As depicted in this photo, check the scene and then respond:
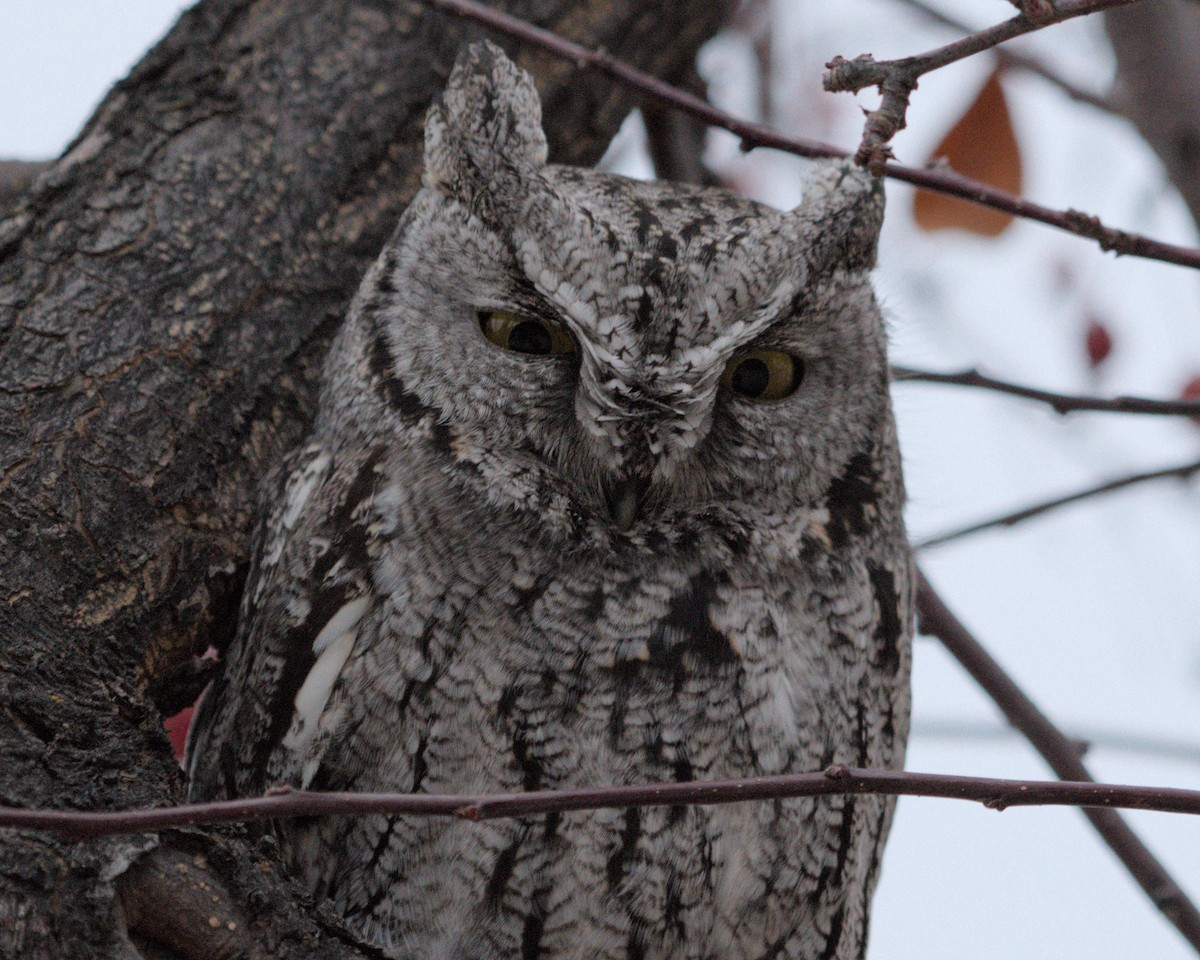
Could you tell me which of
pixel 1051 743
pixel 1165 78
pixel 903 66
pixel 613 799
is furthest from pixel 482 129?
pixel 1165 78

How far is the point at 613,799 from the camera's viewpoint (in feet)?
4.26

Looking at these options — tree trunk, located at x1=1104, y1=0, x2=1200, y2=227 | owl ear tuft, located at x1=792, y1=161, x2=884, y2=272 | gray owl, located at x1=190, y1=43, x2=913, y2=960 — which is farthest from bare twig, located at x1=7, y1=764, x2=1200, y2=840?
tree trunk, located at x1=1104, y1=0, x2=1200, y2=227

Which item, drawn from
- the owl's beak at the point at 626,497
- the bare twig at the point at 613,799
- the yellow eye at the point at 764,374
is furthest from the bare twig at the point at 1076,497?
the bare twig at the point at 613,799

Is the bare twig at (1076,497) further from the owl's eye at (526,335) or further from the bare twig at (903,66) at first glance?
the bare twig at (903,66)

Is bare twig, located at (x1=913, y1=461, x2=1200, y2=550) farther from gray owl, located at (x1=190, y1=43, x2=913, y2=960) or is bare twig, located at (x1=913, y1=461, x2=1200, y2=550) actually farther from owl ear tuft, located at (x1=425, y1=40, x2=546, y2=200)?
owl ear tuft, located at (x1=425, y1=40, x2=546, y2=200)

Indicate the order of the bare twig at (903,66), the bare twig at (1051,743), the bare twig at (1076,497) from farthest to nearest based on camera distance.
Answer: the bare twig at (1076,497)
the bare twig at (1051,743)
the bare twig at (903,66)

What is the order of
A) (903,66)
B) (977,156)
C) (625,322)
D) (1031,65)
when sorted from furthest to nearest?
(1031,65)
(977,156)
(625,322)
(903,66)

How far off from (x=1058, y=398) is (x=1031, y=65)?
1.14 m

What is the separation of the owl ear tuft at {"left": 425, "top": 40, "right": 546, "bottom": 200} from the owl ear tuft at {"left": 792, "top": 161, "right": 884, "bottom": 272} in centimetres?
45

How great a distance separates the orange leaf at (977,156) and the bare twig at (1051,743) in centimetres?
83

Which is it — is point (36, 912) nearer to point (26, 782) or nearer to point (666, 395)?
Answer: point (26, 782)

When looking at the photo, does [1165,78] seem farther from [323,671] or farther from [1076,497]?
[323,671]

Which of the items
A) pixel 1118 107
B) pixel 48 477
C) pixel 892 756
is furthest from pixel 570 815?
pixel 1118 107

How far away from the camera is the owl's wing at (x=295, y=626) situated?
6.82 feet
